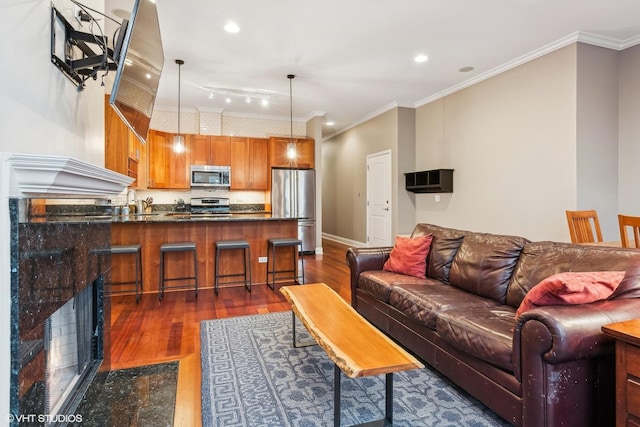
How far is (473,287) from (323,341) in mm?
1424

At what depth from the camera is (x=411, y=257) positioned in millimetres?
3143

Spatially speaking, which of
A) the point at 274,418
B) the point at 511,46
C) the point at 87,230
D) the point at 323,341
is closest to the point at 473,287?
the point at 323,341

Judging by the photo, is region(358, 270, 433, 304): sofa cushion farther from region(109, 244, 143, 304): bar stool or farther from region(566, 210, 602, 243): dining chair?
region(109, 244, 143, 304): bar stool

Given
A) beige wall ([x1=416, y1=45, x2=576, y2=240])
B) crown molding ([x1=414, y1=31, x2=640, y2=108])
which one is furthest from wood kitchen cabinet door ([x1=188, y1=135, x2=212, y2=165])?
crown molding ([x1=414, y1=31, x2=640, y2=108])

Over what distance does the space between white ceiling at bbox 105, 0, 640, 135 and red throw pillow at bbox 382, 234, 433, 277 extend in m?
2.22

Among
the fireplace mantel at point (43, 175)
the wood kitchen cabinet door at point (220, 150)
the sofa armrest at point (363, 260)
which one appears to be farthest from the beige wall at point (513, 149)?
the fireplace mantel at point (43, 175)

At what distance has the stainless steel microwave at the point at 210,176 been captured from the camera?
6.55m

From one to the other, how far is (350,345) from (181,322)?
221 centimetres

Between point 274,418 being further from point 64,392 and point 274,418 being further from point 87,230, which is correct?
point 87,230

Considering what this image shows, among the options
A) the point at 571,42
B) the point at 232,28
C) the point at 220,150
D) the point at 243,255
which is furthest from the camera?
the point at 220,150

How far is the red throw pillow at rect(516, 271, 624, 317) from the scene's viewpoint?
1.59 meters

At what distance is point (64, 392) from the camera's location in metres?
1.69

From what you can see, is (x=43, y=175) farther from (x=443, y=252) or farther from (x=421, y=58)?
(x=421, y=58)

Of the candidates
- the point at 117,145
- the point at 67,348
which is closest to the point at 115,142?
the point at 117,145
